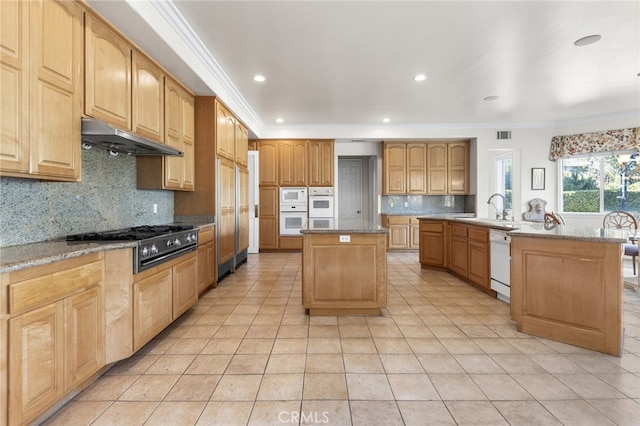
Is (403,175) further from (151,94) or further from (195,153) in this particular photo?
(151,94)

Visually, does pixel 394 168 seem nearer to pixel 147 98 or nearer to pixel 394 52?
pixel 394 52

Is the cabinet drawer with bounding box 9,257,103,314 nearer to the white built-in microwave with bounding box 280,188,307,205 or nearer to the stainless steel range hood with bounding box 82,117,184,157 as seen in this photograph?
the stainless steel range hood with bounding box 82,117,184,157

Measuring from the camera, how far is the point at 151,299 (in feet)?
7.18

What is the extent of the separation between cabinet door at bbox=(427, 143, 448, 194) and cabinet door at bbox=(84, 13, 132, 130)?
5990 mm

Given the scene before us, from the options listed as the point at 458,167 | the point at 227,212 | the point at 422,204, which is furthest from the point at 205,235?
the point at 458,167

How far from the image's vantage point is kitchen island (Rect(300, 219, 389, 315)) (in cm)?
287

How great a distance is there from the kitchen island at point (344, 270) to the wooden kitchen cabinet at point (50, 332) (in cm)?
168

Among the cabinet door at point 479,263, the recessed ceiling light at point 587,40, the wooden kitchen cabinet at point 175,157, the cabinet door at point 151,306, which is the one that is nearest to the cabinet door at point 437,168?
the cabinet door at point 479,263

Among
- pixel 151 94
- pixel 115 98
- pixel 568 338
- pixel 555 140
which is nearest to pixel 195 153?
pixel 151 94

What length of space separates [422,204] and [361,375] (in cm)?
581

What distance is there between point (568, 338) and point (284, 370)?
2.27m

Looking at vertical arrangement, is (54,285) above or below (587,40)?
below

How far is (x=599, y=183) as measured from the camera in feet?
19.2

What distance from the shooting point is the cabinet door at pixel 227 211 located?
4023mm
